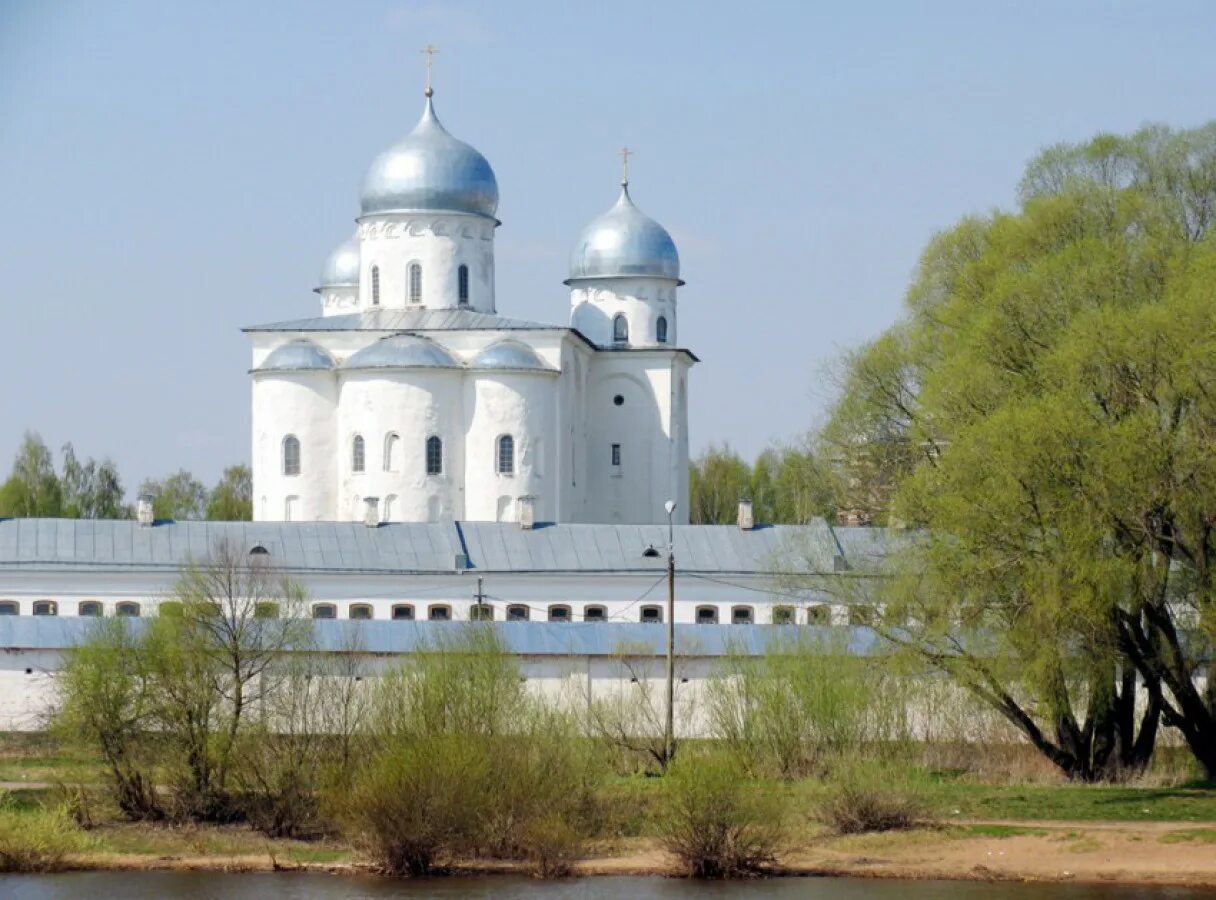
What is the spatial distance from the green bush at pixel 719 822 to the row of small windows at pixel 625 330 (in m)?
27.2

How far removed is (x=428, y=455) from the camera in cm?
4216

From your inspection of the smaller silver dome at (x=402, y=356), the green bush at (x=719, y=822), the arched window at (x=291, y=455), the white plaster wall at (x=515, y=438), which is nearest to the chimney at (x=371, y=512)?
the white plaster wall at (x=515, y=438)

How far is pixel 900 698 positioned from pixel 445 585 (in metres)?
12.1

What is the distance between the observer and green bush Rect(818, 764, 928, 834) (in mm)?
23031

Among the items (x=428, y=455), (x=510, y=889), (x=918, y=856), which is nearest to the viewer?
(x=510, y=889)

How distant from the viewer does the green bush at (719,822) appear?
21266 millimetres

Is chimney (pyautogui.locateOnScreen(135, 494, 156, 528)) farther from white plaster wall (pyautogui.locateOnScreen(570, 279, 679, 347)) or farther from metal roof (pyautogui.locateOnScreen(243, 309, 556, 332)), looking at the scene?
white plaster wall (pyautogui.locateOnScreen(570, 279, 679, 347))

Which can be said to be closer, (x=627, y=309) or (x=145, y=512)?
(x=145, y=512)

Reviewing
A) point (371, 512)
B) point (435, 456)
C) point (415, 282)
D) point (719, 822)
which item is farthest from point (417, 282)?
point (719, 822)

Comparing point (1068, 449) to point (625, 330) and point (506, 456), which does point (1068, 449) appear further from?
point (625, 330)

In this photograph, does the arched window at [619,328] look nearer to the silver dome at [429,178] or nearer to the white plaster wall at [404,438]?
the silver dome at [429,178]

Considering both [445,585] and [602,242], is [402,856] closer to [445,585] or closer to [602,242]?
[445,585]

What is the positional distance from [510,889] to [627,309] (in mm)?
28540

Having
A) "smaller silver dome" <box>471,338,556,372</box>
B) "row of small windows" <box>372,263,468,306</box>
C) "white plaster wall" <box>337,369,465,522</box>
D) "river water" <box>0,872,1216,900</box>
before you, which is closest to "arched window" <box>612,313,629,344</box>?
"row of small windows" <box>372,263,468,306</box>
